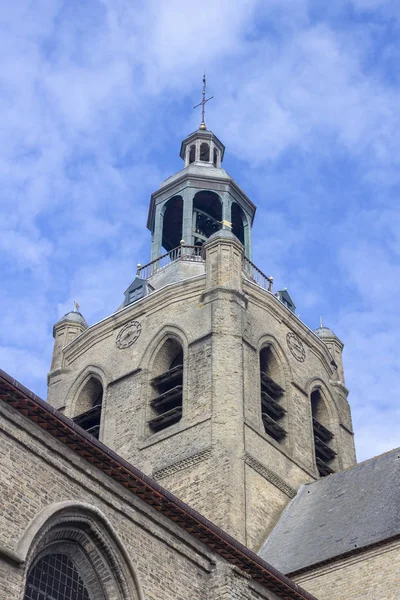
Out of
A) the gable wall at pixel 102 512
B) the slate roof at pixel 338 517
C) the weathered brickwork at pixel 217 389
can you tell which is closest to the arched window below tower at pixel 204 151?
the weathered brickwork at pixel 217 389

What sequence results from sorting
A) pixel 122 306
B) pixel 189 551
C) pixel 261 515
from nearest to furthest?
pixel 189 551
pixel 261 515
pixel 122 306

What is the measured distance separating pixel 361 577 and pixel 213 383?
636 centimetres

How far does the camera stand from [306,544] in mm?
19984

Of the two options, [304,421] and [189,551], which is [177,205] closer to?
[304,421]

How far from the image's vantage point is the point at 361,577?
59.3 feet

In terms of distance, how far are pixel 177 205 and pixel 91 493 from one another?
18.4 metres

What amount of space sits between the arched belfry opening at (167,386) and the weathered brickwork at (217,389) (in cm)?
15

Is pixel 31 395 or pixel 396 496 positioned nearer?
pixel 31 395

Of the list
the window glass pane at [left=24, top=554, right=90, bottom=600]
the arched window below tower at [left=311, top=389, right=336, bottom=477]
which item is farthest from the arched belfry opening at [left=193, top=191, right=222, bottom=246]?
the window glass pane at [left=24, top=554, right=90, bottom=600]

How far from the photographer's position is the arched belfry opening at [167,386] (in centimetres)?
2377

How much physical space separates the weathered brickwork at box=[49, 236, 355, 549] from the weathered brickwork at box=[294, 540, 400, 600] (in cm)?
250

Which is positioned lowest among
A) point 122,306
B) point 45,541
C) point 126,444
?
point 45,541

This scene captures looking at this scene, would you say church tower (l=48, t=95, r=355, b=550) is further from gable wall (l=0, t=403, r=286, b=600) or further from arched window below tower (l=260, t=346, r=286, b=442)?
gable wall (l=0, t=403, r=286, b=600)

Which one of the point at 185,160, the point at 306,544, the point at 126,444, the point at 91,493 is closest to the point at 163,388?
the point at 126,444
